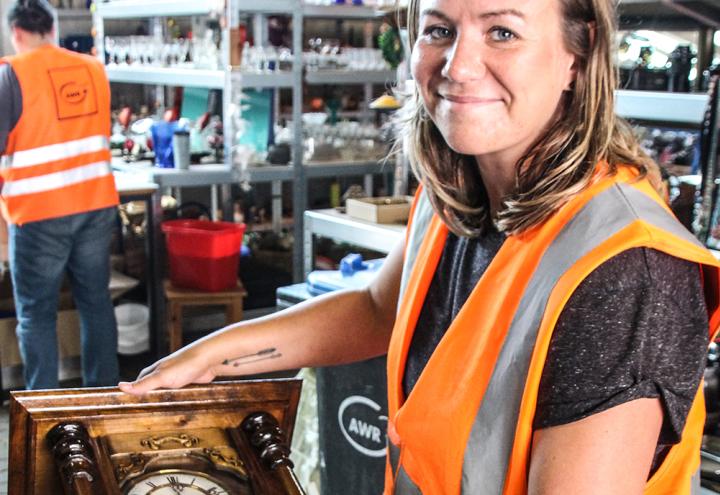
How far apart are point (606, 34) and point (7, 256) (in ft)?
12.4

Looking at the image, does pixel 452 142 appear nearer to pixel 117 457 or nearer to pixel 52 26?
pixel 117 457

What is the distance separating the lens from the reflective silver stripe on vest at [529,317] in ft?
3.45

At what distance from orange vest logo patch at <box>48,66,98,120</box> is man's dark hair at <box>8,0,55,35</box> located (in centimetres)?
20

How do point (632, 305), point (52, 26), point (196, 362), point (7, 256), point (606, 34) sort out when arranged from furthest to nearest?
1. point (7, 256)
2. point (52, 26)
3. point (196, 362)
4. point (606, 34)
5. point (632, 305)

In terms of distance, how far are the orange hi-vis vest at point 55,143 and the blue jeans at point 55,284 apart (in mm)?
69

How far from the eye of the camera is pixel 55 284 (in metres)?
4.05

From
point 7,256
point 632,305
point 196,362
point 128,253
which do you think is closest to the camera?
point 632,305

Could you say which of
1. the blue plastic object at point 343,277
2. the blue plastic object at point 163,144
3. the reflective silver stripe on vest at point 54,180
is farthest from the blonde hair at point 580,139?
the blue plastic object at point 163,144

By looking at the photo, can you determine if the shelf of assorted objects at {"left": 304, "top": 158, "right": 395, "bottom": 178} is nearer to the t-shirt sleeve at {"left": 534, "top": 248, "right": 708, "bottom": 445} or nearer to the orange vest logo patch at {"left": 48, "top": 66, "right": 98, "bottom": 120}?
the orange vest logo patch at {"left": 48, "top": 66, "right": 98, "bottom": 120}

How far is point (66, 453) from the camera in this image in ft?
3.76

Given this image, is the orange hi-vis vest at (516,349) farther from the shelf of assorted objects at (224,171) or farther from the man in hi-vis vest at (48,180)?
the shelf of assorted objects at (224,171)

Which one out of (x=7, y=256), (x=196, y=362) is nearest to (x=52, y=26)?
(x=7, y=256)

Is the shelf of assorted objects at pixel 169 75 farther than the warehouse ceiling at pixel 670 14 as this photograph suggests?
Yes

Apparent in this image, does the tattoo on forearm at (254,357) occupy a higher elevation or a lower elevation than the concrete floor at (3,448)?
higher
